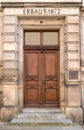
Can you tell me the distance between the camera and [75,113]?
9281 mm

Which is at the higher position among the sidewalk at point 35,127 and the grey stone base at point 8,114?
the grey stone base at point 8,114

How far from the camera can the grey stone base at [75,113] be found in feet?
30.4

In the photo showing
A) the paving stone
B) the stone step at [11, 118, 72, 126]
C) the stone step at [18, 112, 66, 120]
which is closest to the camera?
the paving stone

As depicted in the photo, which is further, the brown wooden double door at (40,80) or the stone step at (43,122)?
the brown wooden double door at (40,80)

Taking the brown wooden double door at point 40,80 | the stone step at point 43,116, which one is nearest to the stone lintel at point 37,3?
the brown wooden double door at point 40,80

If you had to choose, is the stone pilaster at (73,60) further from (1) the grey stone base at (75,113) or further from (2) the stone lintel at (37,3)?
(2) the stone lintel at (37,3)

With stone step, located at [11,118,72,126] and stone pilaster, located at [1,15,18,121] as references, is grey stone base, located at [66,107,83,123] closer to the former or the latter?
stone step, located at [11,118,72,126]

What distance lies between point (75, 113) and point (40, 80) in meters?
1.95

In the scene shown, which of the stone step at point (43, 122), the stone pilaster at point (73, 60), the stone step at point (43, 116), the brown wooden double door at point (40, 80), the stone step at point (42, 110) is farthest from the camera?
the brown wooden double door at point (40, 80)

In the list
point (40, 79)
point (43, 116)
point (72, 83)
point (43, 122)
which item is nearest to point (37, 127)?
point (43, 122)

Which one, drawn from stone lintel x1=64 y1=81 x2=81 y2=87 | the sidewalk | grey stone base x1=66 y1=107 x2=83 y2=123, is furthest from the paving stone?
stone lintel x1=64 y1=81 x2=81 y2=87

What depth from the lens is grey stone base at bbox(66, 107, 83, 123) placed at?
926 centimetres

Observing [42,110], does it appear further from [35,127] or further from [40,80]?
[35,127]

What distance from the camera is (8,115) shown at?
9.30m
